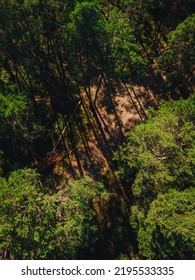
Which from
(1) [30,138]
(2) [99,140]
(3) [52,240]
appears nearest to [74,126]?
(2) [99,140]

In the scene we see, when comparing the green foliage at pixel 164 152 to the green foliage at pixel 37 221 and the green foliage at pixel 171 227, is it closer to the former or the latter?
the green foliage at pixel 171 227

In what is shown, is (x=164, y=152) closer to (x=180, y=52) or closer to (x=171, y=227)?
(x=171, y=227)

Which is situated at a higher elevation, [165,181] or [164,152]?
[164,152]

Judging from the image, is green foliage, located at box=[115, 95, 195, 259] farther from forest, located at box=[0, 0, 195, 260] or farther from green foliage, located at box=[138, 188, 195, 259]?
forest, located at box=[0, 0, 195, 260]

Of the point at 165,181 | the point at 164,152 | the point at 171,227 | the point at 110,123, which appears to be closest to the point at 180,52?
the point at 110,123

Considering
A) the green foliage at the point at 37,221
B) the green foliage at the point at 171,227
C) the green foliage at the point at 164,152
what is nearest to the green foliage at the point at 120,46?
the green foliage at the point at 164,152
